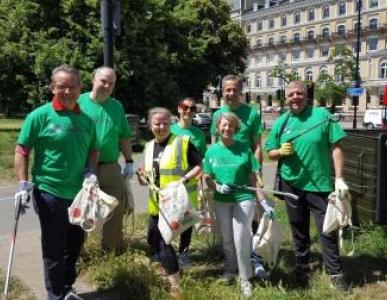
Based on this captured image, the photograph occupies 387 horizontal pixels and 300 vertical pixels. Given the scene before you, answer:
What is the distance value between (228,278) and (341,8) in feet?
286

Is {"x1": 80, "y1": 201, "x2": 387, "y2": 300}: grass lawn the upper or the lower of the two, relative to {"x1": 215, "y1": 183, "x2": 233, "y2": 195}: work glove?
lower

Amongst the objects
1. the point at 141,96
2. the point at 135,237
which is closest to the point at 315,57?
the point at 141,96

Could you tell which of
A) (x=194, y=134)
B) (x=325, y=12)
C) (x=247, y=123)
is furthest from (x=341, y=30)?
(x=247, y=123)

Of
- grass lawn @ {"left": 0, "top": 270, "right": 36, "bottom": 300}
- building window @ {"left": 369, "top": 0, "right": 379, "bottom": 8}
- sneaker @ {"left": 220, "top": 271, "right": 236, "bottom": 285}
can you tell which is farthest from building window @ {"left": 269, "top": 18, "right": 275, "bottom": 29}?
grass lawn @ {"left": 0, "top": 270, "right": 36, "bottom": 300}

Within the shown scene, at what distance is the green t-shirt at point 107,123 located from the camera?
4957 mm

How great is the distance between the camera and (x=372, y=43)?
8262 cm

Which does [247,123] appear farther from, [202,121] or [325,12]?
[325,12]

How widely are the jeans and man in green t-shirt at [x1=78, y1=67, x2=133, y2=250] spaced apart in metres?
1.07

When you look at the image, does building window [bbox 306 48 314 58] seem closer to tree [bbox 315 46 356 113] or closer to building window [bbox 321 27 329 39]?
building window [bbox 321 27 329 39]

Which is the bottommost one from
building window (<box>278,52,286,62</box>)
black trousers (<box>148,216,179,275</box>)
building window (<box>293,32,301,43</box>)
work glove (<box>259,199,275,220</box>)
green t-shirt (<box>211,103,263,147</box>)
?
black trousers (<box>148,216,179,275</box>)

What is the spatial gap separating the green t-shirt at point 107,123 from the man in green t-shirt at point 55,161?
0.77 m

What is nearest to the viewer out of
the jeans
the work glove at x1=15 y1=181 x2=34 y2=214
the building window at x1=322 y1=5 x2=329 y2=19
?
the work glove at x1=15 y1=181 x2=34 y2=214

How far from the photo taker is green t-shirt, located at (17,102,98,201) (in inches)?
155

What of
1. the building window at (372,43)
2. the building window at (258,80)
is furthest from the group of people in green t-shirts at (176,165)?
the building window at (258,80)
